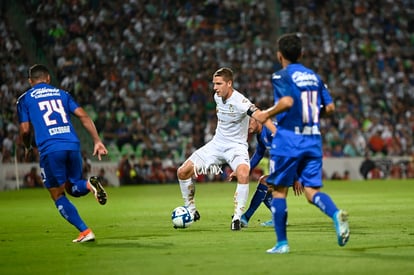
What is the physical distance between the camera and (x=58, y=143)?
1110 cm

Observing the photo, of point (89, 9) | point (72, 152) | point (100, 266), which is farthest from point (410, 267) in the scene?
point (89, 9)

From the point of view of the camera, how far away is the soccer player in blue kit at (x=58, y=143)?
11062mm

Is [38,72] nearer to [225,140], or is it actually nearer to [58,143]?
[58,143]

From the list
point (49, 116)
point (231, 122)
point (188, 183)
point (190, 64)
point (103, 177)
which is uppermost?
point (190, 64)

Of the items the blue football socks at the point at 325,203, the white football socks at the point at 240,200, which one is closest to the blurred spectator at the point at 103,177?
the white football socks at the point at 240,200

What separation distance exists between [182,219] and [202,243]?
7.79 feet

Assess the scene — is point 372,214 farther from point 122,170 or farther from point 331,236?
point 122,170

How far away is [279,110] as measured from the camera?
9.27 m

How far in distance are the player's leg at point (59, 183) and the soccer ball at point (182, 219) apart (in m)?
2.38

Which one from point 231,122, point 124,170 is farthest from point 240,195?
point 124,170

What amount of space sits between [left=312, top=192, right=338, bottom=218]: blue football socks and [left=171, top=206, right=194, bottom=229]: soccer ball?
4108 mm

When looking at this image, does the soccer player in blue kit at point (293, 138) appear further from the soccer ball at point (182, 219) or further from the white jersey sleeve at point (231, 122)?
the white jersey sleeve at point (231, 122)

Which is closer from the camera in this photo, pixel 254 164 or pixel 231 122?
pixel 231 122

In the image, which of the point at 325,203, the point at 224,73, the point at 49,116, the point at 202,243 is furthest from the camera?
the point at 224,73
